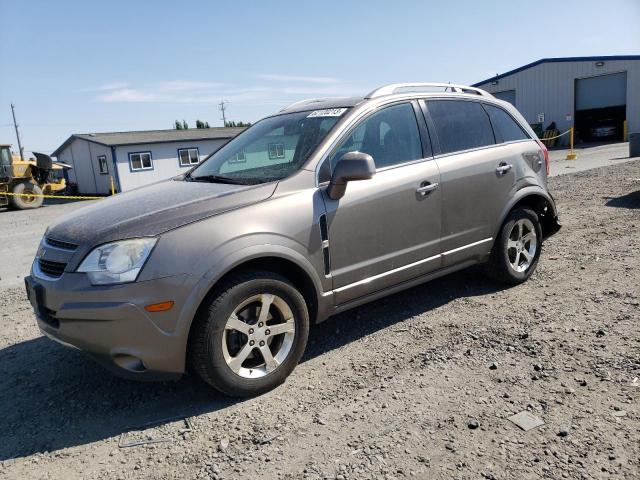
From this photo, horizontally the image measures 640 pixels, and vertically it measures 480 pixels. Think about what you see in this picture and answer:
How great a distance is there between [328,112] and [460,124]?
4.19 feet

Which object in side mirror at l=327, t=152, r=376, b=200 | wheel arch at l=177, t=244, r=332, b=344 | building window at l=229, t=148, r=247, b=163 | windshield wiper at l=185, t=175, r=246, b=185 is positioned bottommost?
wheel arch at l=177, t=244, r=332, b=344

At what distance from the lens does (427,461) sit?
2.47m

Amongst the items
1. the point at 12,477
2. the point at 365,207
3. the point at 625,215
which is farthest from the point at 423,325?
the point at 625,215

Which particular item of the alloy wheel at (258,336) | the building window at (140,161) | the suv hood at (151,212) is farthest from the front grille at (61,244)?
the building window at (140,161)

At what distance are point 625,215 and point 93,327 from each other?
24.7ft

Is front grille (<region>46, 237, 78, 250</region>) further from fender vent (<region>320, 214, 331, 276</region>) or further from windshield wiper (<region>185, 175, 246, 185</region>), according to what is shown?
fender vent (<region>320, 214, 331, 276</region>)

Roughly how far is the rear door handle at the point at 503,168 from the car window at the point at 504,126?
10.7 inches

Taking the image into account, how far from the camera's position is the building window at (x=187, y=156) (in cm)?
2728

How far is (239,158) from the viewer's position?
4.22m

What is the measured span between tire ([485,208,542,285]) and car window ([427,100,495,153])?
0.80 meters

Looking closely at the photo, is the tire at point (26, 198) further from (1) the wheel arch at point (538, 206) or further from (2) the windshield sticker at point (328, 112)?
(1) the wheel arch at point (538, 206)

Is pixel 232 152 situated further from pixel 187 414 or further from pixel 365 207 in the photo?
pixel 187 414

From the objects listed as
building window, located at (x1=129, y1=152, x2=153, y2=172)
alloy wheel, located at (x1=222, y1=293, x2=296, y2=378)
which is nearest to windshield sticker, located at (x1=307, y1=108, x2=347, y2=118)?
alloy wheel, located at (x1=222, y1=293, x2=296, y2=378)

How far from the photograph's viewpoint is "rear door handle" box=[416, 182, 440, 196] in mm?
3885
